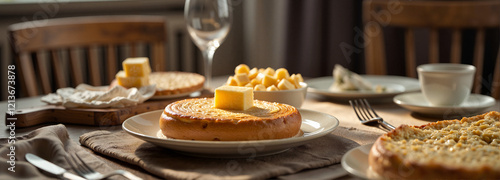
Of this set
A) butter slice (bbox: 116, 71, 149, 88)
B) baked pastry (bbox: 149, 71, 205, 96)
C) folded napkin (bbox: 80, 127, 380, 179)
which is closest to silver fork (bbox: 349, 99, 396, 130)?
folded napkin (bbox: 80, 127, 380, 179)

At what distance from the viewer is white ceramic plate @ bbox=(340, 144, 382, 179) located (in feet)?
2.51

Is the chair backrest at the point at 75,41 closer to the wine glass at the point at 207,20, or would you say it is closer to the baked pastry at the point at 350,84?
the wine glass at the point at 207,20

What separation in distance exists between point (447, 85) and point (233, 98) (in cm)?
67

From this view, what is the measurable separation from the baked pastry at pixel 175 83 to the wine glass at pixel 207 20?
0.07 metres

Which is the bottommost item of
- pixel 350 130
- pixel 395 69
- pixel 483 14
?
pixel 395 69

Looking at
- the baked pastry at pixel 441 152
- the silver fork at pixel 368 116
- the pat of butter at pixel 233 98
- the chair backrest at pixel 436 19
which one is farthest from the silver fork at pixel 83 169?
the chair backrest at pixel 436 19

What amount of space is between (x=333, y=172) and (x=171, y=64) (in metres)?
3.11

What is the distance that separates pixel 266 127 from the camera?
0.95 meters

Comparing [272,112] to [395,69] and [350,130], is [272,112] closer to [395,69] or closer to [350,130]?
[350,130]

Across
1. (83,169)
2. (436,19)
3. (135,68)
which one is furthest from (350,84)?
(83,169)

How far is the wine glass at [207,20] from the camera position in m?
1.63

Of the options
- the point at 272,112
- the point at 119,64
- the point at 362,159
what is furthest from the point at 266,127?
the point at 119,64

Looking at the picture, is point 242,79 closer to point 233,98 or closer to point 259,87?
point 259,87

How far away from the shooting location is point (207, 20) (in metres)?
1.65
